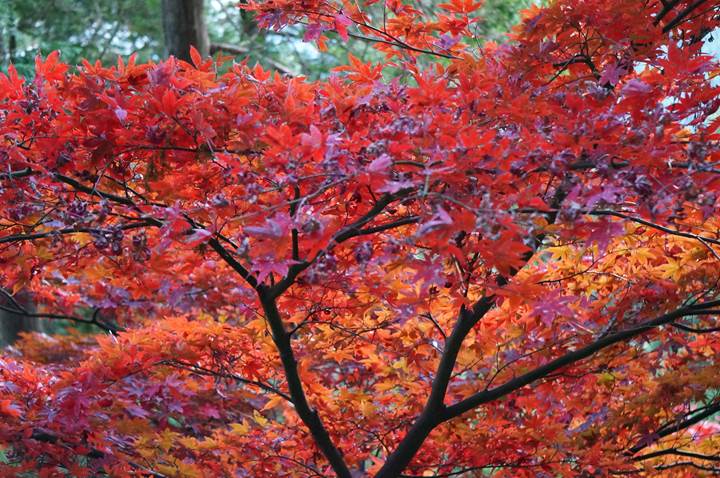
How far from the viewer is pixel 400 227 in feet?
9.33

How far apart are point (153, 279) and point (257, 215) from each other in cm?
204

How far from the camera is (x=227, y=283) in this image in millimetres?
4332

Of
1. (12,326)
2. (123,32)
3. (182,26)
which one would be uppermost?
(123,32)

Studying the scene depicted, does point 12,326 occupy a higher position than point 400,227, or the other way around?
point 12,326

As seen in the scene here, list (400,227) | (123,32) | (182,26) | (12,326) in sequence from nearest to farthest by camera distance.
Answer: (400,227) < (182,26) < (12,326) < (123,32)

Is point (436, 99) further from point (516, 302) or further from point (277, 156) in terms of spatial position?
point (516, 302)

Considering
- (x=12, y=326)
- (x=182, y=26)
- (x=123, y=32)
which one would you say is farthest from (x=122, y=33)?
(x=182, y=26)

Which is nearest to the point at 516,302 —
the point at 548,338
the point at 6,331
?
the point at 548,338

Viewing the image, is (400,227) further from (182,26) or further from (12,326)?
(12,326)

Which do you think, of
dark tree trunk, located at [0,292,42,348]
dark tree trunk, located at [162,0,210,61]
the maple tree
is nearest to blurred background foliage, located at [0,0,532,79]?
dark tree trunk, located at [162,0,210,61]

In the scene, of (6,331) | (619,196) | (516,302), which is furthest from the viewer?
(6,331)

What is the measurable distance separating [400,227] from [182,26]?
3313 millimetres

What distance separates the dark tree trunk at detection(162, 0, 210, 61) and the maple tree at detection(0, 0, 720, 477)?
6.56 feet

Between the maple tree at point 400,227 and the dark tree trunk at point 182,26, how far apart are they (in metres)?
2.00
